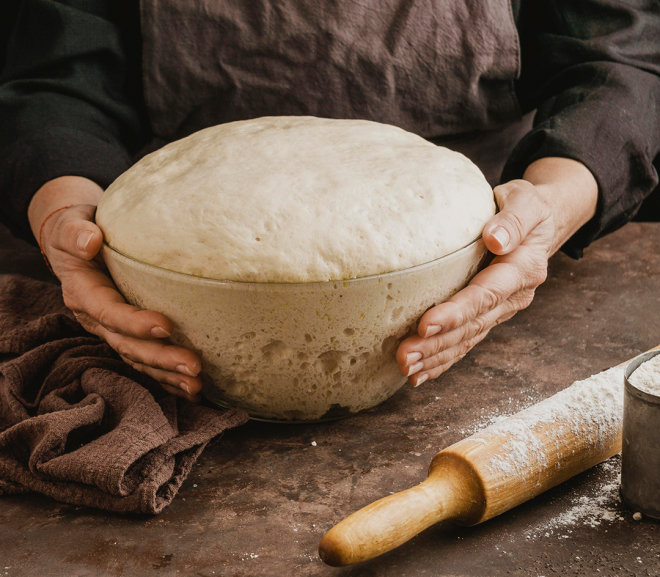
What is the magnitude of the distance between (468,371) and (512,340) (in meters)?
0.16

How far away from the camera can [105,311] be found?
38.2 inches

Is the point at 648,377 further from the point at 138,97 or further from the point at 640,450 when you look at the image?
the point at 138,97

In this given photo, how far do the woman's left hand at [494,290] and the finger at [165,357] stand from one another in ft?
1.03

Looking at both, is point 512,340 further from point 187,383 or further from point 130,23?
point 130,23

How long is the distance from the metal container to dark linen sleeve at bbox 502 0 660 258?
0.73 m

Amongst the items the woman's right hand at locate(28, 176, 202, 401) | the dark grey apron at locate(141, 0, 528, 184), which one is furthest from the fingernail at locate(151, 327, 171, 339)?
the dark grey apron at locate(141, 0, 528, 184)

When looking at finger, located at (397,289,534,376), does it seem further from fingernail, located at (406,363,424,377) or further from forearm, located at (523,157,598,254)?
forearm, located at (523,157,598,254)

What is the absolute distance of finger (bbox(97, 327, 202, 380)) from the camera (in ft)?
3.03

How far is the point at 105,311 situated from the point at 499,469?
63cm

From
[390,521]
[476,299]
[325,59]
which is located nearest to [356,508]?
[390,521]

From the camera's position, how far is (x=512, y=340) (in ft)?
4.08

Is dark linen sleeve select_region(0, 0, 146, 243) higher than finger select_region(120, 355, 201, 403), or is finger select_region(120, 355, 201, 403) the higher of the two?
dark linen sleeve select_region(0, 0, 146, 243)

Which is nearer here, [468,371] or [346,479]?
[346,479]

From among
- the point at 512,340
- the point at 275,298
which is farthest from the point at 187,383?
the point at 512,340
